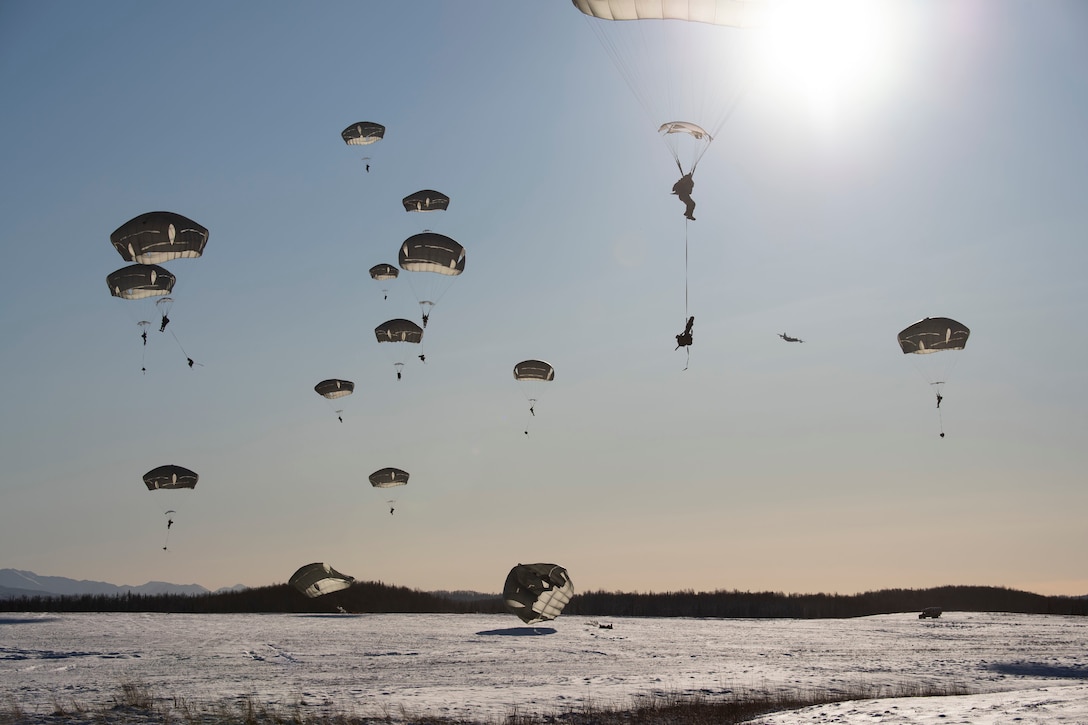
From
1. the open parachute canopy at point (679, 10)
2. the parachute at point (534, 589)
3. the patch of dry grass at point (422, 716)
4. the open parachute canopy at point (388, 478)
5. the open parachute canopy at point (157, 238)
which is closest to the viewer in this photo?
the patch of dry grass at point (422, 716)

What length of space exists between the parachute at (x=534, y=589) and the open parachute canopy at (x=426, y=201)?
55.6 feet

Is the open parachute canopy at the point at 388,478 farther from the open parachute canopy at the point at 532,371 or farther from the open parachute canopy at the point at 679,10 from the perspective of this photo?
the open parachute canopy at the point at 679,10

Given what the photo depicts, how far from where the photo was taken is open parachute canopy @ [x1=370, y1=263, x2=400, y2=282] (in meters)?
43.4

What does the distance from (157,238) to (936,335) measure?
94.6 ft

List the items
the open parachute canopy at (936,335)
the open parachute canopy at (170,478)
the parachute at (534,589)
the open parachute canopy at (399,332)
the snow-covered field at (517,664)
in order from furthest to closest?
the open parachute canopy at (399,332) → the open parachute canopy at (170,478) → the parachute at (534,589) → the open parachute canopy at (936,335) → the snow-covered field at (517,664)

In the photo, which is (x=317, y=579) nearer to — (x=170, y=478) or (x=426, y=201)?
(x=170, y=478)

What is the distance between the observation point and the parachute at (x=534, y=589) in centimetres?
3588

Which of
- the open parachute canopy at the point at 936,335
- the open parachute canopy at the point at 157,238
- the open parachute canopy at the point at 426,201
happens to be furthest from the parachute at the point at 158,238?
the open parachute canopy at the point at 936,335

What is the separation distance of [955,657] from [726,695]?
40.5 ft

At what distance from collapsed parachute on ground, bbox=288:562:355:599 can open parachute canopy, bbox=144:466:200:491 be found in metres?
6.98

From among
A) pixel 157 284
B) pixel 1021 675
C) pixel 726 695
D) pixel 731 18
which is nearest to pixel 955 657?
pixel 1021 675

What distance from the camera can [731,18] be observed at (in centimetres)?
2108

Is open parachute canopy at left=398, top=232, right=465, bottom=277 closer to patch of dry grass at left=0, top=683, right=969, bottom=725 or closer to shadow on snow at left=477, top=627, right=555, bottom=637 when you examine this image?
shadow on snow at left=477, top=627, right=555, bottom=637

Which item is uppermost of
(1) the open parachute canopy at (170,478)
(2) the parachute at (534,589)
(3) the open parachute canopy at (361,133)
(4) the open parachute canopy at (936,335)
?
(3) the open parachute canopy at (361,133)
